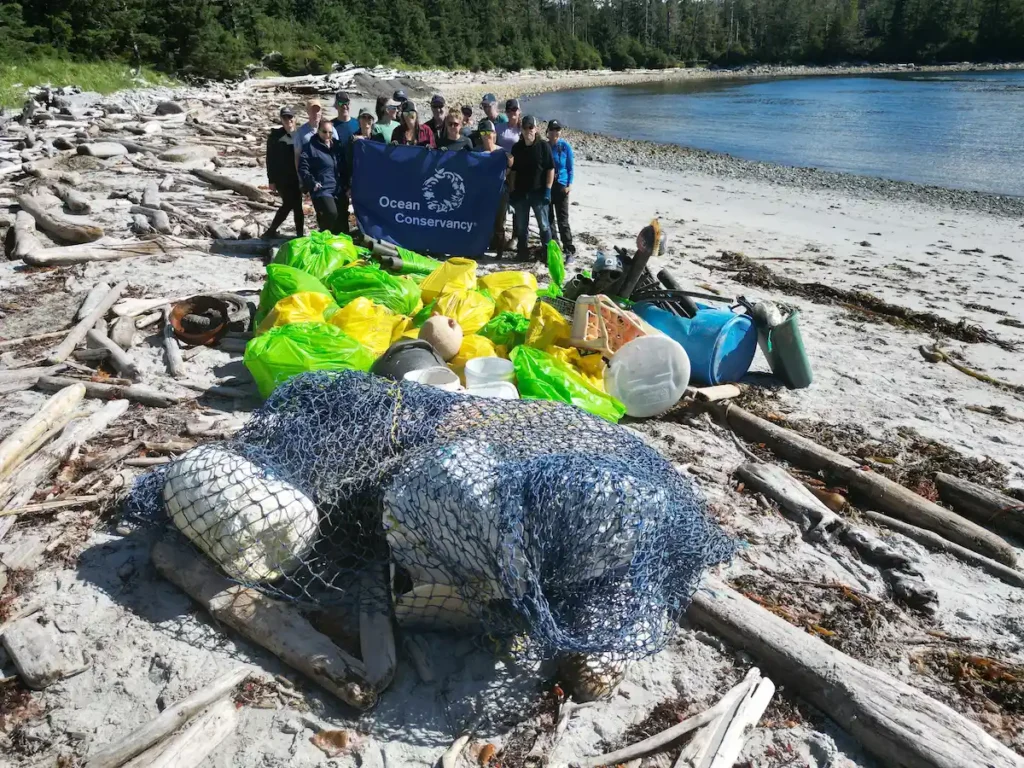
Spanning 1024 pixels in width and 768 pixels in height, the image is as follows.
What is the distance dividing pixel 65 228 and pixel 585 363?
22.8ft

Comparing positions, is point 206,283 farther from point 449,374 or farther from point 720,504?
point 720,504

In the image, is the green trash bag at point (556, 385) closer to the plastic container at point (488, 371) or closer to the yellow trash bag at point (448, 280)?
the plastic container at point (488, 371)

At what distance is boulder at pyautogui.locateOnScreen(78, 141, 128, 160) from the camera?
512 inches

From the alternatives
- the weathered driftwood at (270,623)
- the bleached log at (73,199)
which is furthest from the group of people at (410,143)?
the weathered driftwood at (270,623)

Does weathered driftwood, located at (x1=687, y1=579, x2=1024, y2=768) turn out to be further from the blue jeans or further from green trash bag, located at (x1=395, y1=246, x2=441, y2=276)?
the blue jeans

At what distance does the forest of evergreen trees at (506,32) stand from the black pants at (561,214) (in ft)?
77.9

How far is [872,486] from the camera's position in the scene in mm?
4598

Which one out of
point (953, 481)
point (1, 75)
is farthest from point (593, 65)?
point (953, 481)

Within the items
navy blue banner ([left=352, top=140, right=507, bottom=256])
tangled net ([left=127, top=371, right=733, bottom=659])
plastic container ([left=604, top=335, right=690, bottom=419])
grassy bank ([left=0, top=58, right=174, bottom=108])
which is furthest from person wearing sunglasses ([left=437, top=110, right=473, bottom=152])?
grassy bank ([left=0, top=58, right=174, bottom=108])

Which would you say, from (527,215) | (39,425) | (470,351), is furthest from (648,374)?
(527,215)

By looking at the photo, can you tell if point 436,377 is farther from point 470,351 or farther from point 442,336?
point 470,351

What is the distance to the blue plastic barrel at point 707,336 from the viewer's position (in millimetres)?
5809

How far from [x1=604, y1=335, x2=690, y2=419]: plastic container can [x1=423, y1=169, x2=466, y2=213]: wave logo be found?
4.46 metres

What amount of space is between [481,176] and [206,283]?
338 cm
